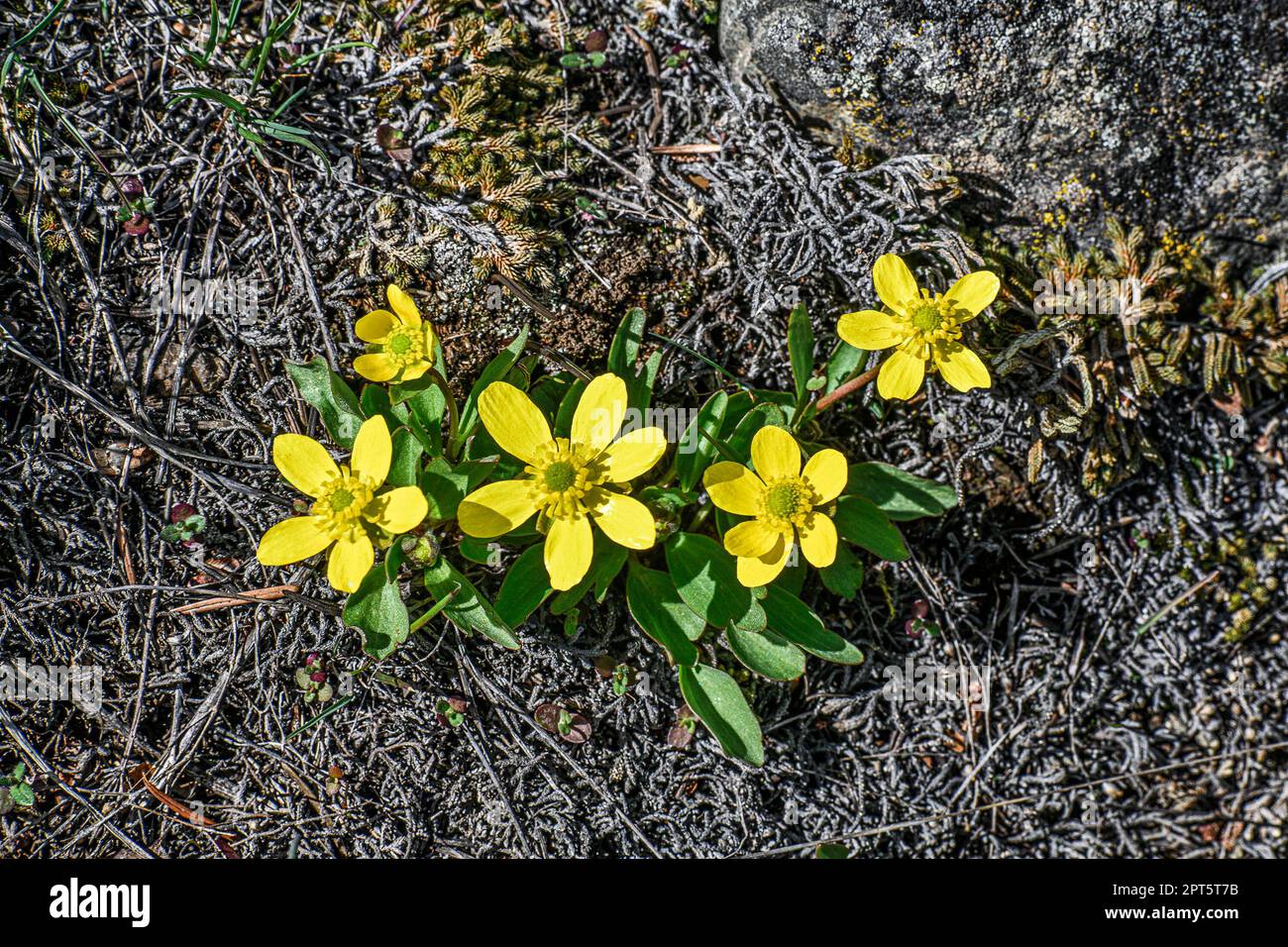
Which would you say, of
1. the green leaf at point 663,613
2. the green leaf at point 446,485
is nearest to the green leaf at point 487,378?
the green leaf at point 446,485

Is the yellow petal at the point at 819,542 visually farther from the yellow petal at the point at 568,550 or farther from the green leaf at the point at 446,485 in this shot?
the green leaf at the point at 446,485

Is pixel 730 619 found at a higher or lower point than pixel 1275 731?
higher

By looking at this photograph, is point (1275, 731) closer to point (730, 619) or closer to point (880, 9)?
point (730, 619)

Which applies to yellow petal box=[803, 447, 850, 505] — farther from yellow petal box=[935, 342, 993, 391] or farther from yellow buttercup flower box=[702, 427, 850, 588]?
yellow petal box=[935, 342, 993, 391]

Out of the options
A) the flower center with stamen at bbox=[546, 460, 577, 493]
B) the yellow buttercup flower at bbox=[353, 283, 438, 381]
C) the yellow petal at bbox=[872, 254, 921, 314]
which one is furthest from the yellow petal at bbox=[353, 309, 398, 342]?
the yellow petal at bbox=[872, 254, 921, 314]

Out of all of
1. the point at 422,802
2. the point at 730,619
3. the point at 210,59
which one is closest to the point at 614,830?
the point at 422,802

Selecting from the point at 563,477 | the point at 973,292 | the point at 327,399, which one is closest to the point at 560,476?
the point at 563,477

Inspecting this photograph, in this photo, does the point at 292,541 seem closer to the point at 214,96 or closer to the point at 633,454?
the point at 633,454
